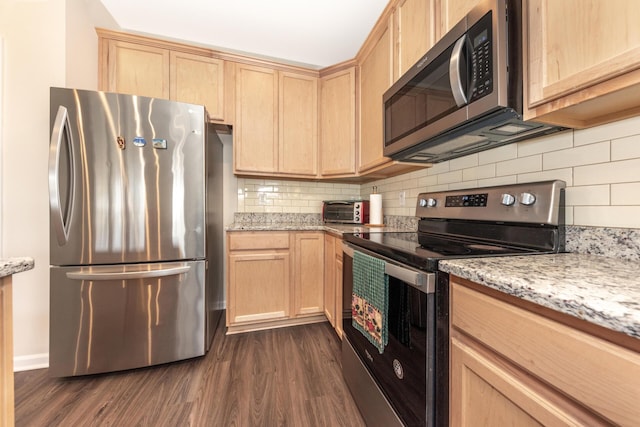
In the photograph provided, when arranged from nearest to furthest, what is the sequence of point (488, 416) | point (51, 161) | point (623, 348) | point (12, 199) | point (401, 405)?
1. point (623, 348)
2. point (488, 416)
3. point (401, 405)
4. point (51, 161)
5. point (12, 199)

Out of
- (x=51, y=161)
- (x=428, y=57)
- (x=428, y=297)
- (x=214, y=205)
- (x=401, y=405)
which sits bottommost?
(x=401, y=405)

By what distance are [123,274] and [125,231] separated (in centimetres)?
26

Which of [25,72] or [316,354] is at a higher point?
[25,72]

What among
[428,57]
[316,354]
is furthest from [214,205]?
[428,57]

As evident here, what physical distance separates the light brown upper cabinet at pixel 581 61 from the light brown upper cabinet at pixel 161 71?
213cm

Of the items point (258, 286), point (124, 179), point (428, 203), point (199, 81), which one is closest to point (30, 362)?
point (124, 179)

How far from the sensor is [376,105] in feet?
6.31

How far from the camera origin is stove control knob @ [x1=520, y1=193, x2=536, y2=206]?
0.93 metres

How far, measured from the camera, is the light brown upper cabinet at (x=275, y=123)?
2279mm

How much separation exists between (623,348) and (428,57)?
3.91ft

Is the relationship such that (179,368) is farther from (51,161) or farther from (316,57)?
(316,57)

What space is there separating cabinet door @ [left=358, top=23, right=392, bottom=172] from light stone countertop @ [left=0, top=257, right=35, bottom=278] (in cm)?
172

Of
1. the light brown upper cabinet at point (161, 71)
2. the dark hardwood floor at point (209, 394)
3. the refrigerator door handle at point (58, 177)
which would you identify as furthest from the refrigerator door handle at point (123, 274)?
the light brown upper cabinet at point (161, 71)

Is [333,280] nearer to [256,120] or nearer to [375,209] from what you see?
[375,209]
